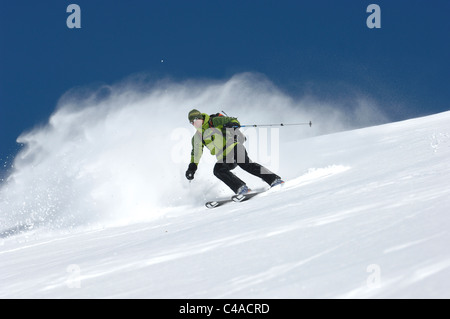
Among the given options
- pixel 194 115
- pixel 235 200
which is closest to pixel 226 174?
pixel 235 200

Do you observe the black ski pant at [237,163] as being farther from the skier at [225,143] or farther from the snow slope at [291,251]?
the snow slope at [291,251]

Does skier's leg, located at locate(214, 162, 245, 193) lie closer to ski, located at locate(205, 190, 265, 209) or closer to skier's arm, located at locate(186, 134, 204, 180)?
ski, located at locate(205, 190, 265, 209)

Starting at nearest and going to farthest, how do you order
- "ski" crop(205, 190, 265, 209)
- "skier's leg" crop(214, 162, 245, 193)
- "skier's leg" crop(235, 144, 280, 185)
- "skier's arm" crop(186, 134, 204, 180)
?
"ski" crop(205, 190, 265, 209), "skier's leg" crop(214, 162, 245, 193), "skier's leg" crop(235, 144, 280, 185), "skier's arm" crop(186, 134, 204, 180)

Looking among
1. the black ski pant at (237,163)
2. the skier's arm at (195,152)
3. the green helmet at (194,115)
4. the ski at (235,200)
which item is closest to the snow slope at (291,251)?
the ski at (235,200)

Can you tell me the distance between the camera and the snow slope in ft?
6.66

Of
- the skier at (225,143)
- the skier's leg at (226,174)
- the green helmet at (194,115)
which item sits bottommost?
the skier's leg at (226,174)

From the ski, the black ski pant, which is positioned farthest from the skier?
the ski

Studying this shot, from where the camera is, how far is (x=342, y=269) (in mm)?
2152

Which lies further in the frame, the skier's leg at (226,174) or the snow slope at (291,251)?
the skier's leg at (226,174)

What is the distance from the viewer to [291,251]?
264 cm

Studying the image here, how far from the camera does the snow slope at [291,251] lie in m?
2.03

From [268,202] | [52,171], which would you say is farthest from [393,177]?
[52,171]
